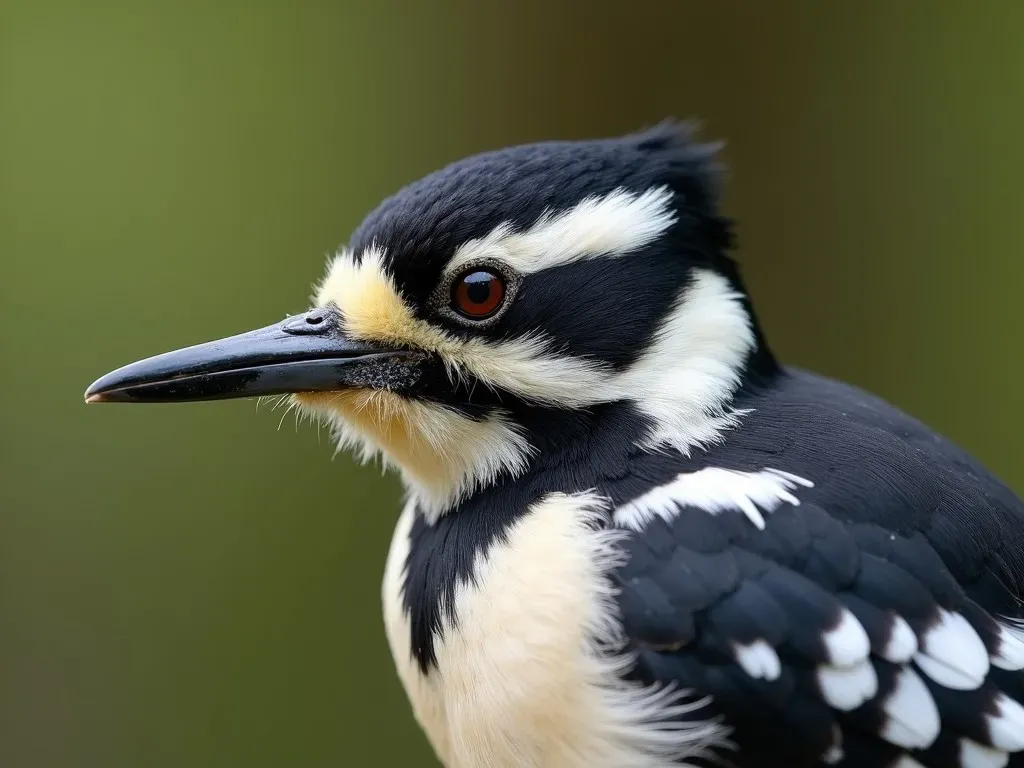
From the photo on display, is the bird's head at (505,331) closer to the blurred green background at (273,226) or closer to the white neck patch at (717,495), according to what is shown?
the white neck patch at (717,495)

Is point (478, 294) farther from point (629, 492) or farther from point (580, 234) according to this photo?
point (629, 492)

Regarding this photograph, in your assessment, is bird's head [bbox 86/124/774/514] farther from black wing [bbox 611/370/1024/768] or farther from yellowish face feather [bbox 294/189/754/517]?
black wing [bbox 611/370/1024/768]

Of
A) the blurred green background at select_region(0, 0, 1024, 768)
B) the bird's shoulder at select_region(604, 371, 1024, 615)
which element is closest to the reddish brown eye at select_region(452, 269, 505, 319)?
the bird's shoulder at select_region(604, 371, 1024, 615)

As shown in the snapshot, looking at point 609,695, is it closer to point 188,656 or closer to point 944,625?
point 944,625

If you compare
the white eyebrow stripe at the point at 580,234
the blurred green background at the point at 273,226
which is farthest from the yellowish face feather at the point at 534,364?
the blurred green background at the point at 273,226

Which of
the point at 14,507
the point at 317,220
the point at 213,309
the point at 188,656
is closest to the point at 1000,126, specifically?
the point at 317,220

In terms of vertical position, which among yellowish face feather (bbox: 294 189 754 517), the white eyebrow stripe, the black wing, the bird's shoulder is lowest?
the black wing

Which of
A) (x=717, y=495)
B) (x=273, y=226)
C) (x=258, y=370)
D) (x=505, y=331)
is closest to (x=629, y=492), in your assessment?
(x=717, y=495)
